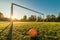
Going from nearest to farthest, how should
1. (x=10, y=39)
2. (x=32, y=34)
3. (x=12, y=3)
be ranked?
(x=10, y=39)
(x=32, y=34)
(x=12, y=3)

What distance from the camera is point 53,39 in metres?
7.78

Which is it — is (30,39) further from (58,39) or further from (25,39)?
(58,39)

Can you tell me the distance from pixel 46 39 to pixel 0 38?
116 inches

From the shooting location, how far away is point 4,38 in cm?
791

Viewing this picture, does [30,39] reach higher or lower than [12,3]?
lower

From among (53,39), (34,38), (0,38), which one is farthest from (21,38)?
(53,39)

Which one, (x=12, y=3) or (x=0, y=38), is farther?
(x=12, y=3)

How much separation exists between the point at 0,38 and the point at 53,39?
11.1ft

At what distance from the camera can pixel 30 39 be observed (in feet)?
25.5

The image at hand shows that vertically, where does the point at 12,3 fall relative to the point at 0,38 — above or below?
above

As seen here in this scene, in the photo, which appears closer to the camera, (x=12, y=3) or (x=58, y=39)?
(x=58, y=39)

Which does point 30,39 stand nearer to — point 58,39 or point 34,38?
point 34,38

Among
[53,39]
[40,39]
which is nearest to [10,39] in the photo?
[40,39]

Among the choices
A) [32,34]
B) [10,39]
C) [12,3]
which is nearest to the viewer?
[10,39]
